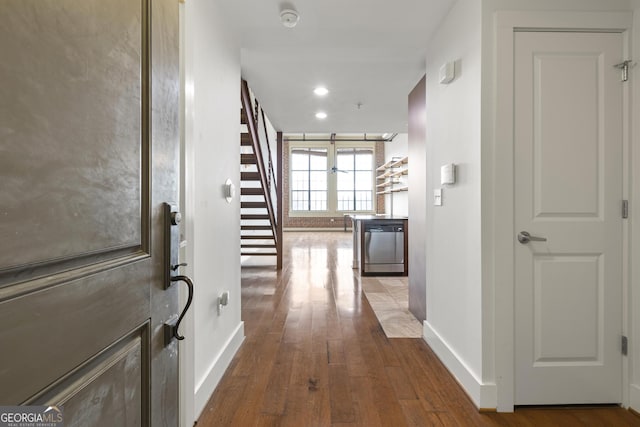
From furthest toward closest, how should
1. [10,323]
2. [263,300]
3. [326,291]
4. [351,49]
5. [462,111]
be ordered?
[326,291]
[263,300]
[351,49]
[462,111]
[10,323]

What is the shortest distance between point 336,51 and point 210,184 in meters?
1.73

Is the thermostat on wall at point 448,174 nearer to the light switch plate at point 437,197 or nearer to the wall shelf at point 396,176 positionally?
the light switch plate at point 437,197

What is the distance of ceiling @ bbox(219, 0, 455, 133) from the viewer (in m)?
2.14

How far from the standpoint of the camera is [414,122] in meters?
3.20

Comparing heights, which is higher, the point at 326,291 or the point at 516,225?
the point at 516,225

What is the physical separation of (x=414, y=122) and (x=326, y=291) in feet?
7.67

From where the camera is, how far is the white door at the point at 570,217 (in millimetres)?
1769

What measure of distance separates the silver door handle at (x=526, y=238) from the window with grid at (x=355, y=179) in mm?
10735

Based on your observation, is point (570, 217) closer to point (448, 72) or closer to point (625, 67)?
point (625, 67)

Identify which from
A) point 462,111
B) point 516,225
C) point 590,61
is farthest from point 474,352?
point 590,61

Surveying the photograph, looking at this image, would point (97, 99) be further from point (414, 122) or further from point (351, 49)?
point (414, 122)

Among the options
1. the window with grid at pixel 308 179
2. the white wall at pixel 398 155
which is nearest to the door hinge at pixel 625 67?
the white wall at pixel 398 155

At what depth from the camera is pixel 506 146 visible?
176 centimetres

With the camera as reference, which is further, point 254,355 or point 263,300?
point 263,300
